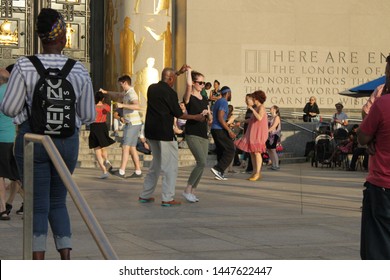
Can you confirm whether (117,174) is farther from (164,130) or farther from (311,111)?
(311,111)

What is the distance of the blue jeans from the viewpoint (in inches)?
279

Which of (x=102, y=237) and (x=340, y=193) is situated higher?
(x=102, y=237)

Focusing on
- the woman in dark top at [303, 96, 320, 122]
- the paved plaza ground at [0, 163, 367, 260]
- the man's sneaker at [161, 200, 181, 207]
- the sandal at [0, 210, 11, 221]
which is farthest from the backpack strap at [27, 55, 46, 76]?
the woman in dark top at [303, 96, 320, 122]

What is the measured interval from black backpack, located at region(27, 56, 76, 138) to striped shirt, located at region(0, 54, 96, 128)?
5cm

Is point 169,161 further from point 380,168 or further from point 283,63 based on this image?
point 283,63

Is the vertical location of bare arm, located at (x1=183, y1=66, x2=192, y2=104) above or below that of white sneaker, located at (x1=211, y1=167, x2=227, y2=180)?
above

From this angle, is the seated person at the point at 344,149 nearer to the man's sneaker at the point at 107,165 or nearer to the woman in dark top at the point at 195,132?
the man's sneaker at the point at 107,165

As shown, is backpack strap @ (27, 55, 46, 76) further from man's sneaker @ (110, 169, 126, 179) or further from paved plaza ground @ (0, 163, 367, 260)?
man's sneaker @ (110, 169, 126, 179)

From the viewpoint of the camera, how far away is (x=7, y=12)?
122ft

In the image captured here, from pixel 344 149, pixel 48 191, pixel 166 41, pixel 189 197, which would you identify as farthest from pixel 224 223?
pixel 166 41

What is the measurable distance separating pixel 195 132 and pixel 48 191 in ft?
24.8

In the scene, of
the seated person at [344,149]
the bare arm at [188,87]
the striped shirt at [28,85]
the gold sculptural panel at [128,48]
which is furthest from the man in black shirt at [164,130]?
the gold sculptural panel at [128,48]

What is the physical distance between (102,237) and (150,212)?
26.1 ft
